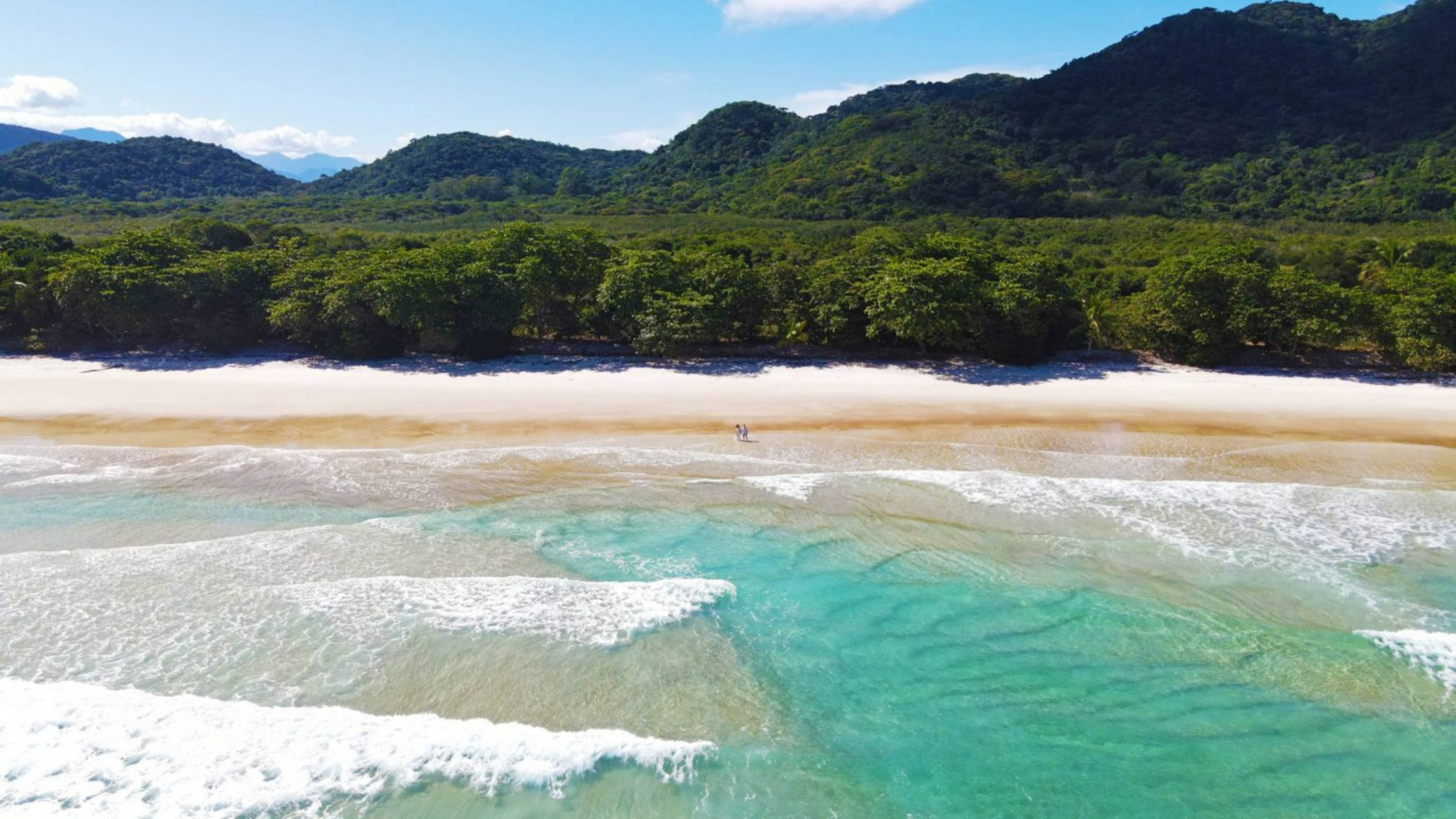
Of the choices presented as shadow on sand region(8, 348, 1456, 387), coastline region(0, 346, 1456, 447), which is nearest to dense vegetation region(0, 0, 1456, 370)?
shadow on sand region(8, 348, 1456, 387)

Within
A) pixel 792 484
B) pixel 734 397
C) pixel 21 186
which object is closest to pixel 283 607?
pixel 792 484

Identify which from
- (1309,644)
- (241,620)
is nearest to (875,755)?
(1309,644)

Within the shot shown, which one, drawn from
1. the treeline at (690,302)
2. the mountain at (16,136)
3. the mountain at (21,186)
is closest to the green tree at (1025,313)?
the treeline at (690,302)

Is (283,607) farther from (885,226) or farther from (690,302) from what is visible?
(885,226)

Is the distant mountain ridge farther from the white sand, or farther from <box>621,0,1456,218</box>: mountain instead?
the white sand

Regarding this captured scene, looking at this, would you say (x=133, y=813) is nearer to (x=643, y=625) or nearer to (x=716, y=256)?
(x=643, y=625)

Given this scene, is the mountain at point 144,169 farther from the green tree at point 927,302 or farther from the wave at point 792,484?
the wave at point 792,484
